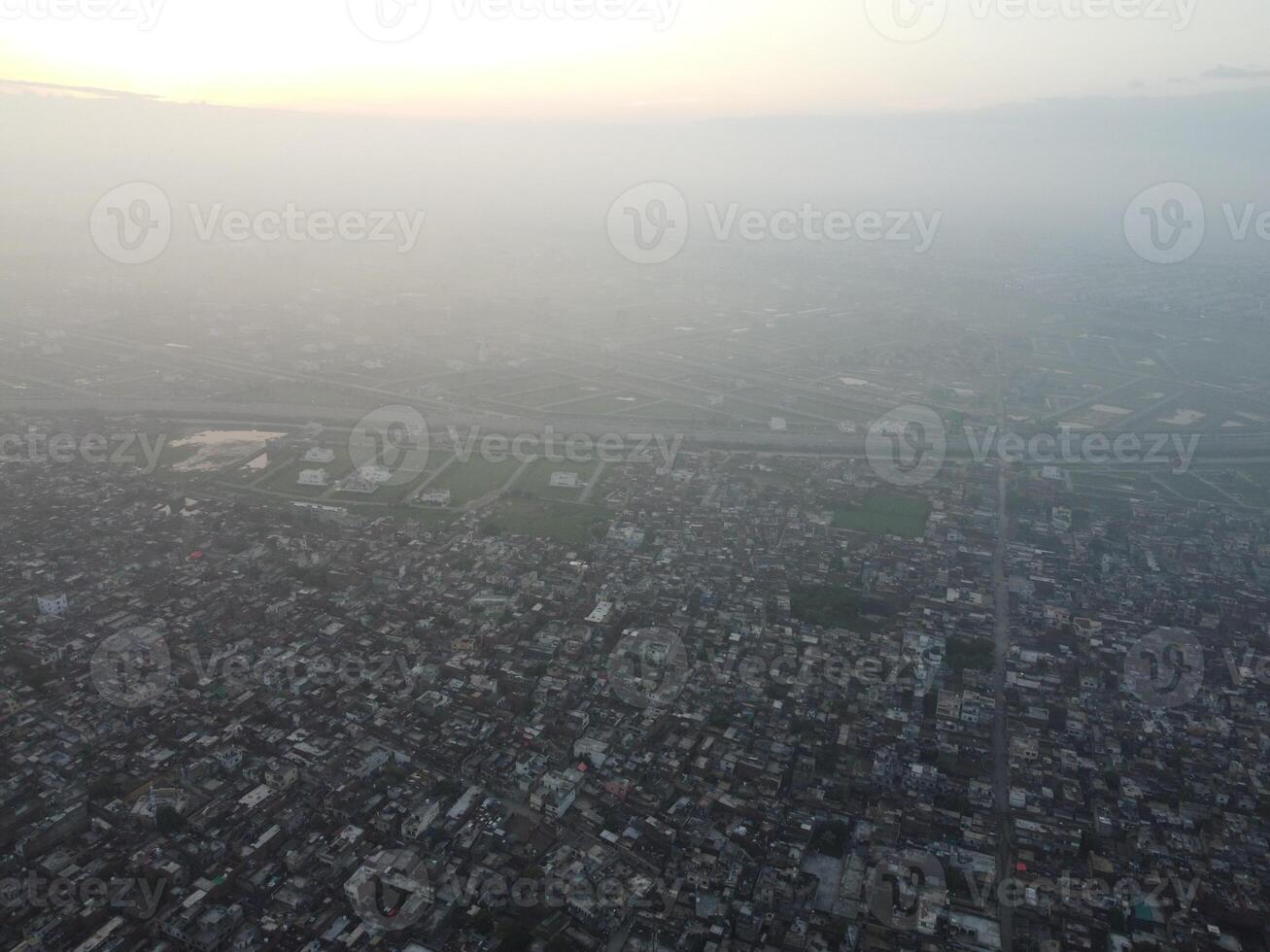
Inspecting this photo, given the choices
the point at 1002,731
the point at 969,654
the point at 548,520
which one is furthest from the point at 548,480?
the point at 1002,731

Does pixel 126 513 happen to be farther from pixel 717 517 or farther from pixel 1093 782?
pixel 1093 782

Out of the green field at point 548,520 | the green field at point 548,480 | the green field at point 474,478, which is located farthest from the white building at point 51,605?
the green field at point 548,480

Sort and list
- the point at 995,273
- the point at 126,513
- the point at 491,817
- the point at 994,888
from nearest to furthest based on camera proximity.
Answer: the point at 994,888 → the point at 491,817 → the point at 126,513 → the point at 995,273

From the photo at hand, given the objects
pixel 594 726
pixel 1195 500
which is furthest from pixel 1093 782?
pixel 1195 500

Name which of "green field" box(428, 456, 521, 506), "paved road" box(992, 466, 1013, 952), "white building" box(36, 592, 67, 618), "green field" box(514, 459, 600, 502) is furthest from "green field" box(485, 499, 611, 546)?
"paved road" box(992, 466, 1013, 952)

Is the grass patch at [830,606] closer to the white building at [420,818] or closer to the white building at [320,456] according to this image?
the white building at [420,818]

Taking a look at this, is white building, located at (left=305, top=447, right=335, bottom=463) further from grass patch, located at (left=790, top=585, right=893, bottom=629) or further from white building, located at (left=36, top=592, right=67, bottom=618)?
grass patch, located at (left=790, top=585, right=893, bottom=629)
